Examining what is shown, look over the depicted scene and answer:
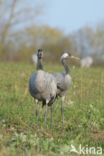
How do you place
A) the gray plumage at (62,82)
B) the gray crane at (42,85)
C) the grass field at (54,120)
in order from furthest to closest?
the gray plumage at (62,82) → the gray crane at (42,85) → the grass field at (54,120)

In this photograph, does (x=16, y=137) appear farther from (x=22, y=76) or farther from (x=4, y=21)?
(x=4, y=21)

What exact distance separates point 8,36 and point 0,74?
26.1m

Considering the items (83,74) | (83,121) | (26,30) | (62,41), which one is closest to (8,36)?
(26,30)

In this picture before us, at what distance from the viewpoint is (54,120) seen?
1325 cm

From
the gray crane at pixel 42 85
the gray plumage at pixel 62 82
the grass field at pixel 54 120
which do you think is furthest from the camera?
the gray plumage at pixel 62 82

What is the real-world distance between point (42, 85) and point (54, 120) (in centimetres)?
146

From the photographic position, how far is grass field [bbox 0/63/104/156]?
361 inches

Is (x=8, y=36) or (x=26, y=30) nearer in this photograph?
(x=8, y=36)

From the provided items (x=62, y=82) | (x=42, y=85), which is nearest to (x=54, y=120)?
(x=62, y=82)

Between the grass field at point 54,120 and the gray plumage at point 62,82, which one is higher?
the gray plumage at point 62,82

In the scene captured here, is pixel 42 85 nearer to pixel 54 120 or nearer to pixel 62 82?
pixel 62 82

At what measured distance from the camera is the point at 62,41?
5747 cm

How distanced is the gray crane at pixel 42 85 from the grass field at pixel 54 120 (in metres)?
0.55

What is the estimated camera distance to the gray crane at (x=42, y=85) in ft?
39.1
